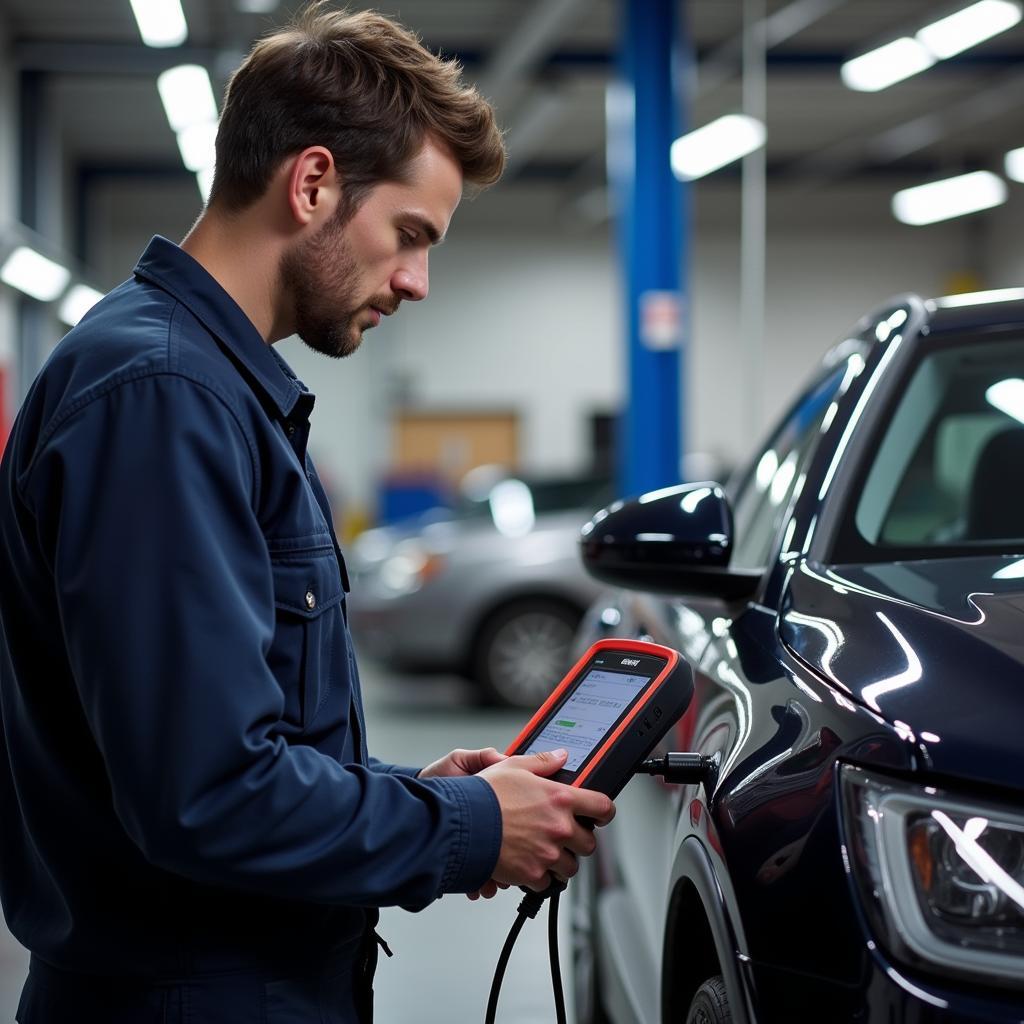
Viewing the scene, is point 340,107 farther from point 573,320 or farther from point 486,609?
point 573,320

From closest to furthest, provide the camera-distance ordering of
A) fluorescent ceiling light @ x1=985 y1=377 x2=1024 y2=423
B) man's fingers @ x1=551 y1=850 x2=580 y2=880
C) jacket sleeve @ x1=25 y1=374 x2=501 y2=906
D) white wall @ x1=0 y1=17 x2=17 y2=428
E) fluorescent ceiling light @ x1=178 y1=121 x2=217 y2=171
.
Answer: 1. jacket sleeve @ x1=25 y1=374 x2=501 y2=906
2. man's fingers @ x1=551 y1=850 x2=580 y2=880
3. fluorescent ceiling light @ x1=985 y1=377 x2=1024 y2=423
4. white wall @ x1=0 y1=17 x2=17 y2=428
5. fluorescent ceiling light @ x1=178 y1=121 x2=217 y2=171

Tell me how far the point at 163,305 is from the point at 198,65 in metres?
11.5

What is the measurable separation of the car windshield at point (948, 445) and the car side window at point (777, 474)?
0.14 m

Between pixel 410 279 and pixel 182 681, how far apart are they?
1.57ft

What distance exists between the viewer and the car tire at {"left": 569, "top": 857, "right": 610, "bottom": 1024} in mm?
2695

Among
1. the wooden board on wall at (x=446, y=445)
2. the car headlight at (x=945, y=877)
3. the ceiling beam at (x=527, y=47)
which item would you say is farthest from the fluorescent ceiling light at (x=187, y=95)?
the car headlight at (x=945, y=877)

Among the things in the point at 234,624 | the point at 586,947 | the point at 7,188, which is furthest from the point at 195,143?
the point at 234,624

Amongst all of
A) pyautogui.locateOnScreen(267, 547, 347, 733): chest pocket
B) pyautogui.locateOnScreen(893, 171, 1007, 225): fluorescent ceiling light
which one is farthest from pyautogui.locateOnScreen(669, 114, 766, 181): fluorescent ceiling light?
pyautogui.locateOnScreen(267, 547, 347, 733): chest pocket

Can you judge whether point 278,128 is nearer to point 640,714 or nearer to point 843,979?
point 640,714

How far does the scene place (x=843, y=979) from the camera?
4.04 feet

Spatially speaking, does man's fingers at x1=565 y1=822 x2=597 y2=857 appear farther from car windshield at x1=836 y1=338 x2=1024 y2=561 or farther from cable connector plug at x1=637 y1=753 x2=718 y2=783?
car windshield at x1=836 y1=338 x2=1024 y2=561

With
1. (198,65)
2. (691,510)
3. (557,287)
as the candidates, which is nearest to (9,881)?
(691,510)

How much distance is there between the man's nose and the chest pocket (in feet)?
0.85

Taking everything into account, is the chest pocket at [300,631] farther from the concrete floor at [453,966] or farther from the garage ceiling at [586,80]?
the garage ceiling at [586,80]
